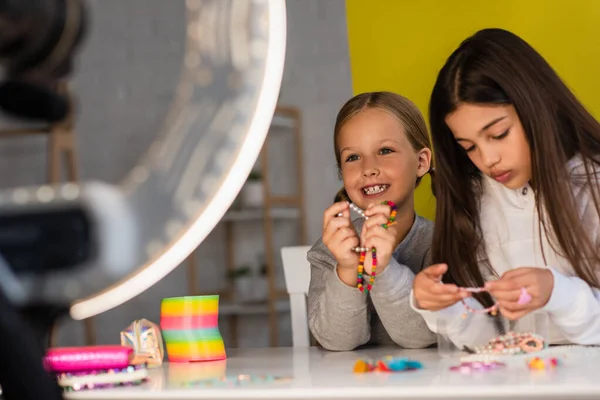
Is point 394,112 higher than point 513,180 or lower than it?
higher

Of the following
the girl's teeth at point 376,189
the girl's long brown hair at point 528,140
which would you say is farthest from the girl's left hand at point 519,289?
the girl's teeth at point 376,189

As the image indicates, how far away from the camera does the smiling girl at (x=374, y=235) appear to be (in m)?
1.08

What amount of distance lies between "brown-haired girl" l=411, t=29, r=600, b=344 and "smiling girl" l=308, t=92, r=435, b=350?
0.10 metres

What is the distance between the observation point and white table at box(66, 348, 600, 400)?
0.54 meters

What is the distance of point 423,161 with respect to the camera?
1.50 metres

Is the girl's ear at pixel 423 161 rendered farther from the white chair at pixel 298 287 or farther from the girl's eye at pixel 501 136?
the girl's eye at pixel 501 136

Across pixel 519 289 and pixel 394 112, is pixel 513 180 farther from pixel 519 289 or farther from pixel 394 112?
pixel 394 112

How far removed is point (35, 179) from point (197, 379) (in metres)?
0.46

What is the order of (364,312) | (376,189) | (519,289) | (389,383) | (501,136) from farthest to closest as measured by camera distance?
(376,189) < (364,312) < (501,136) < (519,289) < (389,383)

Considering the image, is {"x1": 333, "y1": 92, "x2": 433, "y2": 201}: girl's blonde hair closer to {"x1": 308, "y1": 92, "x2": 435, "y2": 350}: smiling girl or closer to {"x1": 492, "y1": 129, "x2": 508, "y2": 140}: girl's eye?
{"x1": 308, "y1": 92, "x2": 435, "y2": 350}: smiling girl

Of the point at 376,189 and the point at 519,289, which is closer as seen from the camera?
the point at 519,289

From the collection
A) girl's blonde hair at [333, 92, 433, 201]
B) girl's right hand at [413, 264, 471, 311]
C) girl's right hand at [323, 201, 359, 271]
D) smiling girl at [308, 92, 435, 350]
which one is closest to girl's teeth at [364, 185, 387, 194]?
smiling girl at [308, 92, 435, 350]

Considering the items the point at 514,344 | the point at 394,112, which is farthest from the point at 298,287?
the point at 514,344

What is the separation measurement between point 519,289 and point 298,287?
728mm
